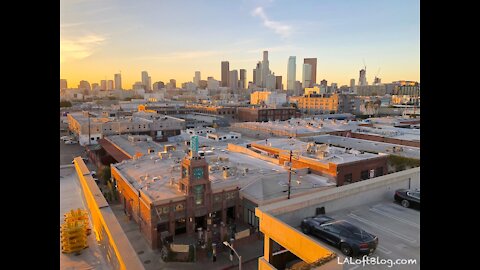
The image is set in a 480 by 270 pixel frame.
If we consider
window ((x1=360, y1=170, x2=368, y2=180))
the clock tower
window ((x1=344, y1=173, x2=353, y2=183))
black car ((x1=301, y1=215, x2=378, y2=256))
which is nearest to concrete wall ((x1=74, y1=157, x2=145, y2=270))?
the clock tower

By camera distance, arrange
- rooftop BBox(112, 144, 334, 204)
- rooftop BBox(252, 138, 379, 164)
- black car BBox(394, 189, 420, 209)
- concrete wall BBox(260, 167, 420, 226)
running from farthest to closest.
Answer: rooftop BBox(252, 138, 379, 164) < rooftop BBox(112, 144, 334, 204) < black car BBox(394, 189, 420, 209) < concrete wall BBox(260, 167, 420, 226)

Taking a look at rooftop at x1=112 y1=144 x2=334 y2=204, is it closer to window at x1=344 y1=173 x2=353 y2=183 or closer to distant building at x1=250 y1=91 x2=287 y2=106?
window at x1=344 y1=173 x2=353 y2=183

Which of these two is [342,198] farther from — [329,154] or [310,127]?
[310,127]
